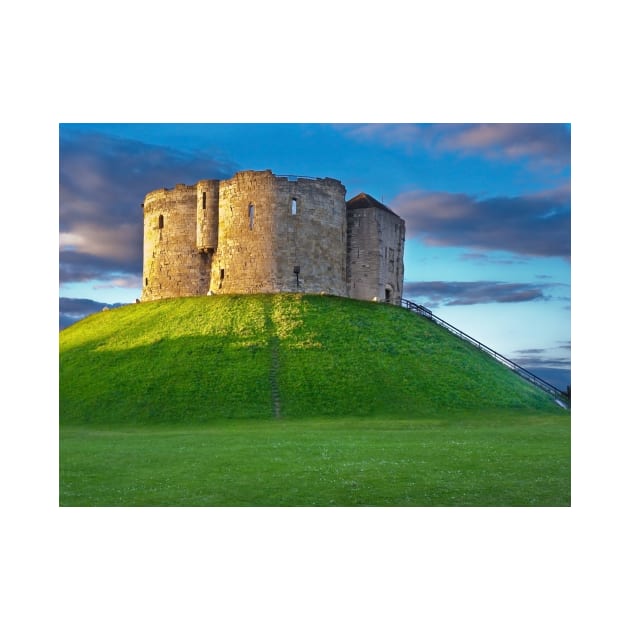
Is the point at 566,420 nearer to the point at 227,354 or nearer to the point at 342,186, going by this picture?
the point at 227,354

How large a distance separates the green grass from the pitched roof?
9.59m

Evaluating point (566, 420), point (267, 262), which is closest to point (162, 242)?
point (267, 262)

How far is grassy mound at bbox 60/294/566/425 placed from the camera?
127ft

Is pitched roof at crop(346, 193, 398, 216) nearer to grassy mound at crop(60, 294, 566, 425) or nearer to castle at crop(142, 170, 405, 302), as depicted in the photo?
castle at crop(142, 170, 405, 302)

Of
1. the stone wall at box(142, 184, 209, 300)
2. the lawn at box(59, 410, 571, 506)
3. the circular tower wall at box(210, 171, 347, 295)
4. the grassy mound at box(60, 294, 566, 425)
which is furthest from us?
the stone wall at box(142, 184, 209, 300)

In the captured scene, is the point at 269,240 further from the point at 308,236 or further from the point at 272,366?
the point at 272,366

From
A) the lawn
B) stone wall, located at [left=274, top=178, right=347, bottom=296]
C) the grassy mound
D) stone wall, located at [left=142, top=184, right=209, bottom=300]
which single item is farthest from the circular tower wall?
the lawn

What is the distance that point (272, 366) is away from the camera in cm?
4338

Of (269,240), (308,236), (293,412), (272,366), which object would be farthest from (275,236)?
(293,412)

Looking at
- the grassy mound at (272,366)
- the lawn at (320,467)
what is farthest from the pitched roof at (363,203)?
the lawn at (320,467)

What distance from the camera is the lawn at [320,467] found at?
58.2 feet

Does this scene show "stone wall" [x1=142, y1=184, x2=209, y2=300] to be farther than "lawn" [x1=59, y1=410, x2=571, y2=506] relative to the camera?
Yes

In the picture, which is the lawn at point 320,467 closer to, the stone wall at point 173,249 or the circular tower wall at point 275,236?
the circular tower wall at point 275,236

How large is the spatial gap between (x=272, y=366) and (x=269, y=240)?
1328 centimetres
